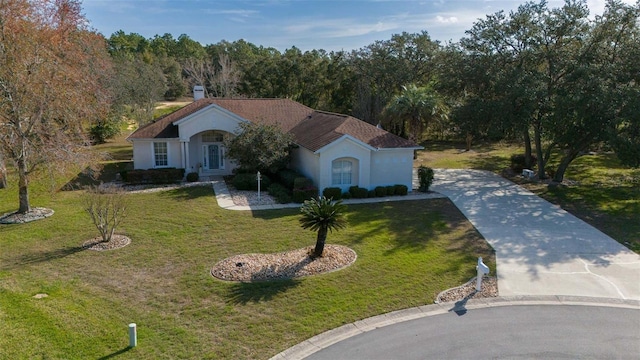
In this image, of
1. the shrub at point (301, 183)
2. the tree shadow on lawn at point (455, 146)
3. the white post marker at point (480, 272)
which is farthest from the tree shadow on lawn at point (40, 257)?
the tree shadow on lawn at point (455, 146)

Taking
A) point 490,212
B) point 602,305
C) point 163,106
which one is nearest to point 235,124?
point 490,212

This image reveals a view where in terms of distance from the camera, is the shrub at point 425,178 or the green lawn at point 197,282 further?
the shrub at point 425,178

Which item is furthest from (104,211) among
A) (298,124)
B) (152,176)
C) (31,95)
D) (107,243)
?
(298,124)

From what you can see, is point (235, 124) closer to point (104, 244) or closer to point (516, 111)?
point (104, 244)

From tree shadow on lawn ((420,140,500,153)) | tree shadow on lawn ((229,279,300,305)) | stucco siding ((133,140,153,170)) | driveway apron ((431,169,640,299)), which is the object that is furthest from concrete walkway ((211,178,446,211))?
tree shadow on lawn ((420,140,500,153))

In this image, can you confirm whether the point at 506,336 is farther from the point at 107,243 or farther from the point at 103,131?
the point at 103,131

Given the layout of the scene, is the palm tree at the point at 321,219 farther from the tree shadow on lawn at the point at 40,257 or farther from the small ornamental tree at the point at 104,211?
the tree shadow on lawn at the point at 40,257
